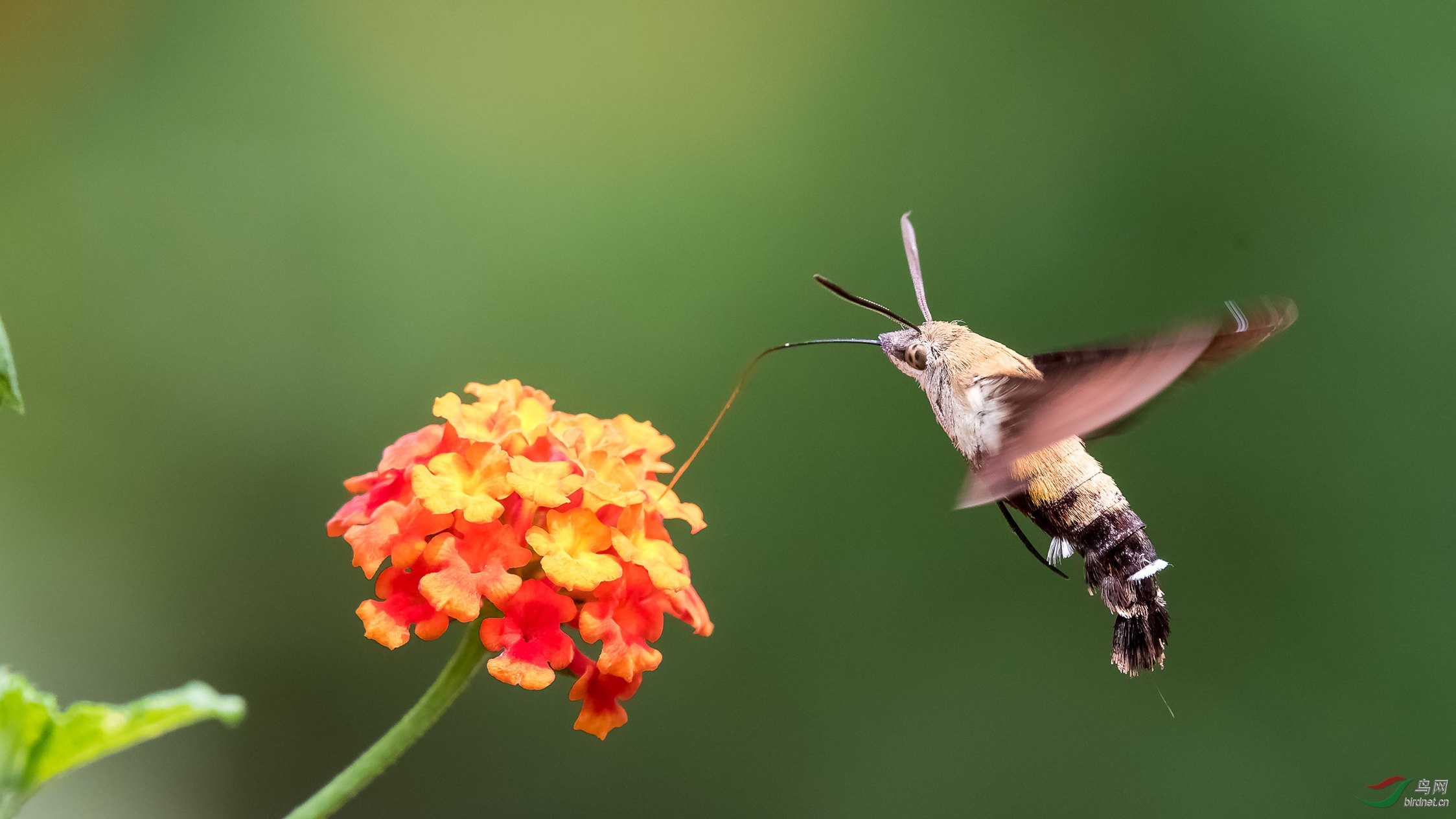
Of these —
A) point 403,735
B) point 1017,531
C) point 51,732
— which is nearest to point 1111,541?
point 1017,531

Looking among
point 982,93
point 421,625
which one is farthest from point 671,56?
point 421,625

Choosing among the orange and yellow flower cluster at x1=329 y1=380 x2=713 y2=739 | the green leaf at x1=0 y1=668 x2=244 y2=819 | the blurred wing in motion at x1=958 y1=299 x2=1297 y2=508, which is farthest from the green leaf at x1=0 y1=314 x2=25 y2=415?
the blurred wing in motion at x1=958 y1=299 x2=1297 y2=508

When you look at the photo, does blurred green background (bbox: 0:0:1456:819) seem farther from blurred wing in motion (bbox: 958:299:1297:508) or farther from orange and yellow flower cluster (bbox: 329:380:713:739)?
orange and yellow flower cluster (bbox: 329:380:713:739)

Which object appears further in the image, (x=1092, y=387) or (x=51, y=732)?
(x=1092, y=387)

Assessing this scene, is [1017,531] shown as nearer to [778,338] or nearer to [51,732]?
[51,732]

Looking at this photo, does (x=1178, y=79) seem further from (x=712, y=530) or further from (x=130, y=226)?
(x=130, y=226)
